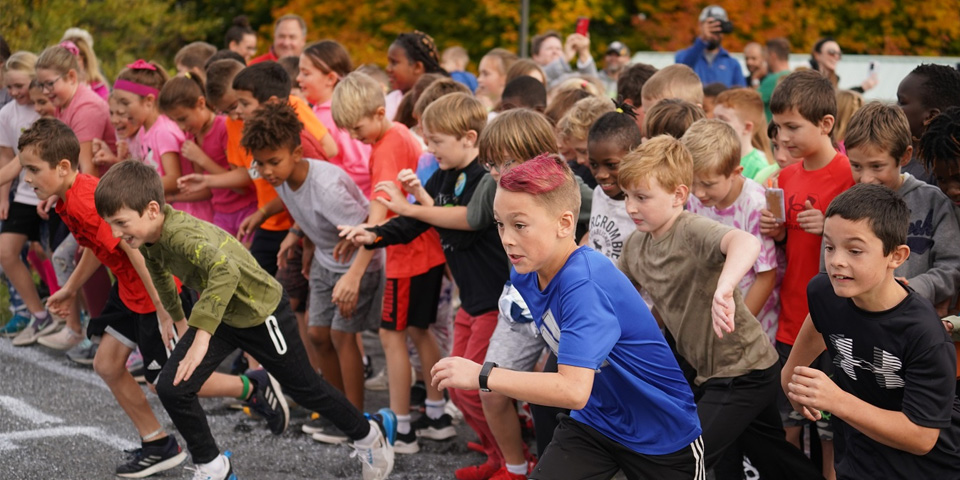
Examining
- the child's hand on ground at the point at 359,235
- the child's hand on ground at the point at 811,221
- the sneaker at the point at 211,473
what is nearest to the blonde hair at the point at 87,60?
the child's hand on ground at the point at 359,235

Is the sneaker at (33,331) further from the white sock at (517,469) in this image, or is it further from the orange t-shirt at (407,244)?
the white sock at (517,469)

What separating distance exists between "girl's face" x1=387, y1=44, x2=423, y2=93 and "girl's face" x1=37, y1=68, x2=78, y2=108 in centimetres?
241

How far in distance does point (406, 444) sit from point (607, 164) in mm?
1973

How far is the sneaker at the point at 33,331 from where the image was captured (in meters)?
7.40

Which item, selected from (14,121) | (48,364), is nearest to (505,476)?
(48,364)

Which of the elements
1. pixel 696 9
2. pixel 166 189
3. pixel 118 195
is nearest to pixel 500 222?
pixel 118 195

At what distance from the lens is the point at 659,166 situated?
12.8ft

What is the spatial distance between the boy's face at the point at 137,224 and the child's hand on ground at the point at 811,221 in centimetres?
297

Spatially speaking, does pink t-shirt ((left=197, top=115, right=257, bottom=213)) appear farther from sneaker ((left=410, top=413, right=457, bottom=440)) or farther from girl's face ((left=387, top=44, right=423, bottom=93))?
sneaker ((left=410, top=413, right=457, bottom=440))

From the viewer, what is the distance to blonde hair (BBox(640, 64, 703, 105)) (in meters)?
5.69

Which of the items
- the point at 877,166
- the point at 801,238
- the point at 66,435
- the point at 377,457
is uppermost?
the point at 877,166

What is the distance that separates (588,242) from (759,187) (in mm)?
876

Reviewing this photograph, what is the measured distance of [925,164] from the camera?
389 centimetres

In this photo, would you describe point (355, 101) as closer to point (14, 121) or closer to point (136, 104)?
point (136, 104)
